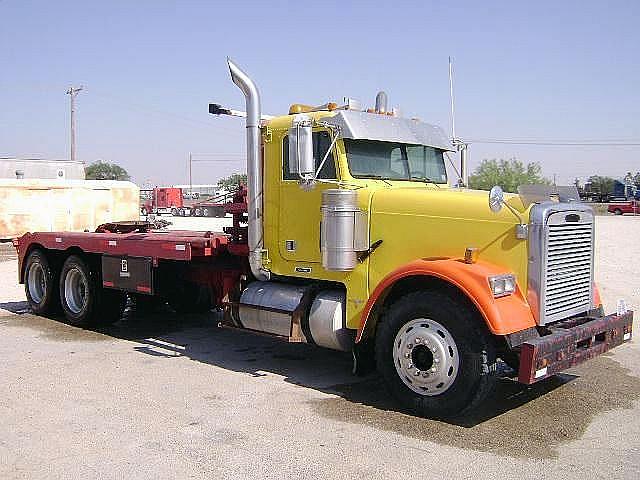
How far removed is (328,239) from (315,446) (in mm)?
2056

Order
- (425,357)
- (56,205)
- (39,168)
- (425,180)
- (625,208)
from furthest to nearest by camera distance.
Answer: (625,208) → (39,168) → (56,205) → (425,180) → (425,357)

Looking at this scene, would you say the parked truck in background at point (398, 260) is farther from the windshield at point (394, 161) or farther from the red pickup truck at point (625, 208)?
the red pickup truck at point (625, 208)

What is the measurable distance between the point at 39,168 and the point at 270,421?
41.6 m

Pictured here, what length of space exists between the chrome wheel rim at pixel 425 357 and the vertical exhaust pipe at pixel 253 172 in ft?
6.72

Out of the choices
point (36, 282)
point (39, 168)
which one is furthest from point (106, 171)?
point (36, 282)

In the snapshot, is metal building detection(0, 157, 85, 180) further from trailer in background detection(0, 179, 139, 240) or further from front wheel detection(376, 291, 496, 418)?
front wheel detection(376, 291, 496, 418)

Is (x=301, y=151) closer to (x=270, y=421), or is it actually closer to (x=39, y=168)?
(x=270, y=421)

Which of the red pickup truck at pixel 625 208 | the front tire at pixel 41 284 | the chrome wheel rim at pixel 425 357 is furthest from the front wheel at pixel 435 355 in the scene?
the red pickup truck at pixel 625 208

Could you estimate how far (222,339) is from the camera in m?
9.20

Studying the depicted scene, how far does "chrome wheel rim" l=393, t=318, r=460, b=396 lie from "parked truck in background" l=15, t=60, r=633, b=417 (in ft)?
0.03

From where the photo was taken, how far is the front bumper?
17.5ft

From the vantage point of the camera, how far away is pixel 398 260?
20.9 feet

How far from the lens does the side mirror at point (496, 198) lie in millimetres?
5707

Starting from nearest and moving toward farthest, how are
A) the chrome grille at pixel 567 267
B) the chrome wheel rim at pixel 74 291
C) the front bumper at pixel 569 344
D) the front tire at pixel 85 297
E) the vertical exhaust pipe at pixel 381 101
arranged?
1. the front bumper at pixel 569 344
2. the chrome grille at pixel 567 267
3. the vertical exhaust pipe at pixel 381 101
4. the front tire at pixel 85 297
5. the chrome wheel rim at pixel 74 291
